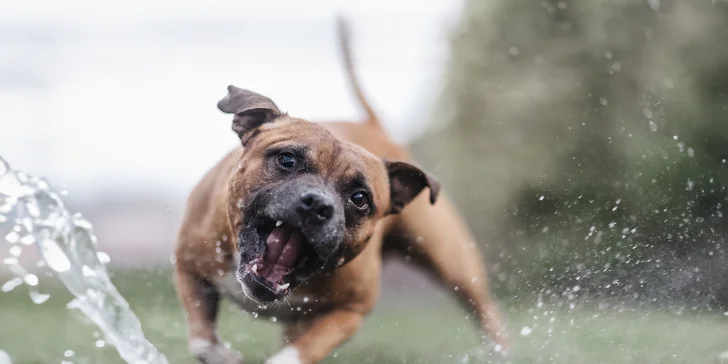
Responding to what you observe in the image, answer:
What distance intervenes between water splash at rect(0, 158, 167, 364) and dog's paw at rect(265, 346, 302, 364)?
0.69 metres

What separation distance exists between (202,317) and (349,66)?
1.60 m

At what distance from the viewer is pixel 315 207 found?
323 centimetres

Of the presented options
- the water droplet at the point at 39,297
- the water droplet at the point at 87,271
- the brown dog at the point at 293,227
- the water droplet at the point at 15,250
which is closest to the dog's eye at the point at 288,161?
the brown dog at the point at 293,227

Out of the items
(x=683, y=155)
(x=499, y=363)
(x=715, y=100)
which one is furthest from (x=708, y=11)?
(x=499, y=363)

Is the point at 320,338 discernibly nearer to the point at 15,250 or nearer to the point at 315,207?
the point at 315,207

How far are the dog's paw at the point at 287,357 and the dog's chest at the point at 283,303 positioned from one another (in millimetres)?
248

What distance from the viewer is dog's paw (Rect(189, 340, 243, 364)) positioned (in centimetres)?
369

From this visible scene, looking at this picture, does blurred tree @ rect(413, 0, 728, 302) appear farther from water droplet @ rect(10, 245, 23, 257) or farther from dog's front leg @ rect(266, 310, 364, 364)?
water droplet @ rect(10, 245, 23, 257)

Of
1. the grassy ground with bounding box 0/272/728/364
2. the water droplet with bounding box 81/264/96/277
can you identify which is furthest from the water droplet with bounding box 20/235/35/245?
the grassy ground with bounding box 0/272/728/364

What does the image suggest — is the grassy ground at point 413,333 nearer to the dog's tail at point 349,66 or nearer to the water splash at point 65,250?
the water splash at point 65,250

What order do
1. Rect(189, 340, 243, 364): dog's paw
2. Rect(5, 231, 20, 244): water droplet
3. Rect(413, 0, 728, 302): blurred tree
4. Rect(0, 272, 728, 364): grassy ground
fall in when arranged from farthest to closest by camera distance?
Rect(413, 0, 728, 302): blurred tree
Rect(0, 272, 728, 364): grassy ground
Rect(5, 231, 20, 244): water droplet
Rect(189, 340, 243, 364): dog's paw

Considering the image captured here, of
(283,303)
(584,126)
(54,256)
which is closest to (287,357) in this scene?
(283,303)

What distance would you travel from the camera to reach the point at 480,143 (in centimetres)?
985

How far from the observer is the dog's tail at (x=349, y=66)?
468cm
